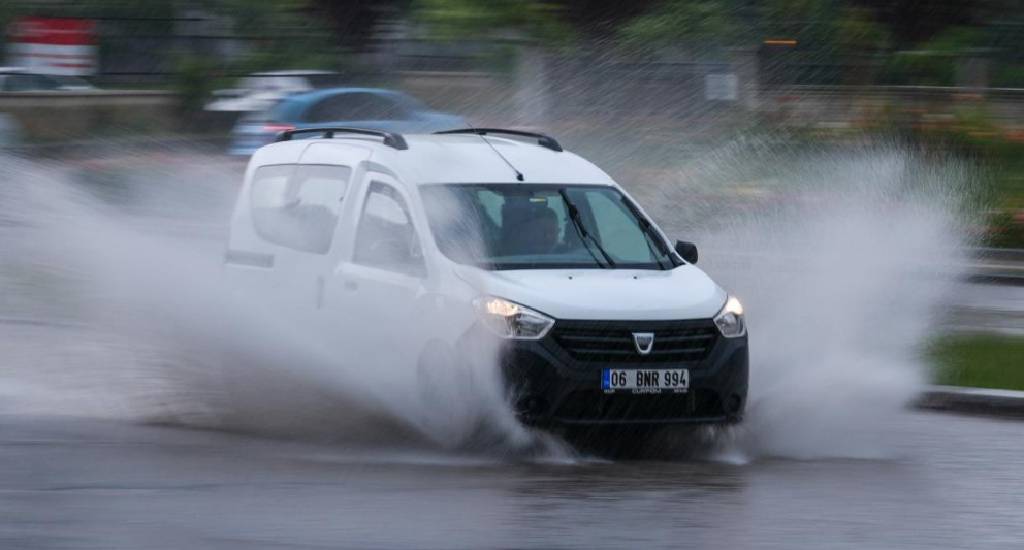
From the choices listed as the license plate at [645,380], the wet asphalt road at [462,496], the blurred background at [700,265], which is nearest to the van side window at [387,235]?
the blurred background at [700,265]

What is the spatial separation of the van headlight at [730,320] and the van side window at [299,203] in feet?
8.03

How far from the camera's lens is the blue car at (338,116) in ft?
87.4

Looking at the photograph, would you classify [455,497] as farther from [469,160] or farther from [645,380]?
[469,160]

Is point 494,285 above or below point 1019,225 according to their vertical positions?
above

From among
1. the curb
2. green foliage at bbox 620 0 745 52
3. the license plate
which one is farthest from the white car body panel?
green foliage at bbox 620 0 745 52

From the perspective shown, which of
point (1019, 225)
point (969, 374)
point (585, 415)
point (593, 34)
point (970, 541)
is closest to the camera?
point (970, 541)

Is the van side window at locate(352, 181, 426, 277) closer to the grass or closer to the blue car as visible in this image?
the grass

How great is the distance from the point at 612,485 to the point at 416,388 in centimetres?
141

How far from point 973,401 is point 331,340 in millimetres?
4372

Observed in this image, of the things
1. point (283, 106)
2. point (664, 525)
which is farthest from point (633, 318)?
point (283, 106)

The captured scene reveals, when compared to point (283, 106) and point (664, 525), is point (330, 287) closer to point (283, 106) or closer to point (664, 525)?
point (664, 525)

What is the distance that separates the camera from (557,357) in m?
9.09

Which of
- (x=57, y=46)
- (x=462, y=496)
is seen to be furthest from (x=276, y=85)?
(x=462, y=496)

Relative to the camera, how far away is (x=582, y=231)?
1028cm
